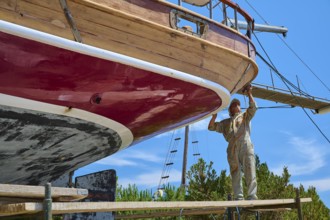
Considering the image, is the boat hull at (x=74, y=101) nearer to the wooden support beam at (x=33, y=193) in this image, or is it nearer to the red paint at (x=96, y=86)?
the red paint at (x=96, y=86)

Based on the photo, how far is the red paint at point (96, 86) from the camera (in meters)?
3.83

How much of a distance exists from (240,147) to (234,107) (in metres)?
0.58

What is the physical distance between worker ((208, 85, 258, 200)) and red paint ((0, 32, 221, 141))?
1.24 feet

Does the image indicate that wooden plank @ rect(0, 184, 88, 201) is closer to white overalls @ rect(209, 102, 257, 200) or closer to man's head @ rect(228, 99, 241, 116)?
white overalls @ rect(209, 102, 257, 200)

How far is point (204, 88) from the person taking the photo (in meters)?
4.97

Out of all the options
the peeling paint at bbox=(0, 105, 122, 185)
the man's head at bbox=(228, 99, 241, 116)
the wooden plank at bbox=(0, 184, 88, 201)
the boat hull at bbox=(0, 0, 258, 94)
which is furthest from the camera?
the man's head at bbox=(228, 99, 241, 116)

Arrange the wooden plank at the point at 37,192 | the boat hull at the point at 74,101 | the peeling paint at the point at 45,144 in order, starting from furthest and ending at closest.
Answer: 1. the peeling paint at the point at 45,144
2. the boat hull at the point at 74,101
3. the wooden plank at the point at 37,192

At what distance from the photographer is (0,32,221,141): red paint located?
383cm

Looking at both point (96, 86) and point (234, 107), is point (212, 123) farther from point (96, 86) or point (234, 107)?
point (96, 86)

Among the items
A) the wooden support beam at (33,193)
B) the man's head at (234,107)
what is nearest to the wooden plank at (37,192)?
the wooden support beam at (33,193)

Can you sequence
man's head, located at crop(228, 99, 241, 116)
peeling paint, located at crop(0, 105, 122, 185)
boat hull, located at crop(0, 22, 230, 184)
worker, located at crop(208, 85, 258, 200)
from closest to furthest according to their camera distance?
boat hull, located at crop(0, 22, 230, 184)
peeling paint, located at crop(0, 105, 122, 185)
worker, located at crop(208, 85, 258, 200)
man's head, located at crop(228, 99, 241, 116)

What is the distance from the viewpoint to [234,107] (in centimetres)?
601

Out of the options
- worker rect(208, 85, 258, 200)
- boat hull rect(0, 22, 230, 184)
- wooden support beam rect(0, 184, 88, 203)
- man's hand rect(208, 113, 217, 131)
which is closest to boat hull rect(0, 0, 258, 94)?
boat hull rect(0, 22, 230, 184)

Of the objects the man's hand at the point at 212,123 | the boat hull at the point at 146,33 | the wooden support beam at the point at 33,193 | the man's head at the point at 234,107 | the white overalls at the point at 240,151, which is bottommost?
the wooden support beam at the point at 33,193
